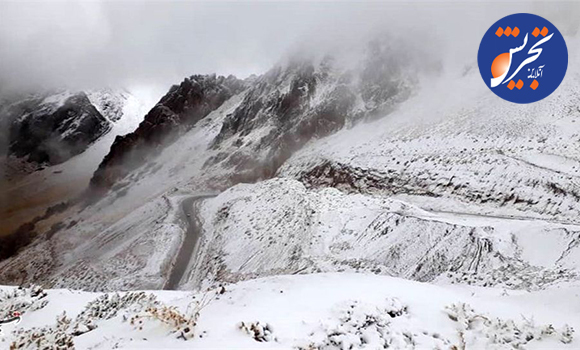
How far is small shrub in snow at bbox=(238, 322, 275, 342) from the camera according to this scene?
6793 mm

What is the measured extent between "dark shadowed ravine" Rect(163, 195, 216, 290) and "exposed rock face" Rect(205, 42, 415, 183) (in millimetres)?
8638

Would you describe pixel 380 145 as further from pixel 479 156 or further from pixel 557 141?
pixel 557 141

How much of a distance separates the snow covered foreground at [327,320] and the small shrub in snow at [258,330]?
2 centimetres

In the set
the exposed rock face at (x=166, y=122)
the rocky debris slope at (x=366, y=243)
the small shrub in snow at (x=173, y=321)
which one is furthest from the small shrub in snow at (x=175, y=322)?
the exposed rock face at (x=166, y=122)

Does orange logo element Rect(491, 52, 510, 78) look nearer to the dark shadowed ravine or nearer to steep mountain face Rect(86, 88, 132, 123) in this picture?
the dark shadowed ravine

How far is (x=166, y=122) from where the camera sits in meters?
92.8

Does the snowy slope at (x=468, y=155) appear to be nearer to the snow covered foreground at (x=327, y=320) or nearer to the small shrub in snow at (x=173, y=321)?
the snow covered foreground at (x=327, y=320)

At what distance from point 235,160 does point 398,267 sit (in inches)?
1658

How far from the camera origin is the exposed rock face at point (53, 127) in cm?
14075

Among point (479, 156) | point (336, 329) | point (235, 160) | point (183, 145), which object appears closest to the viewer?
point (336, 329)

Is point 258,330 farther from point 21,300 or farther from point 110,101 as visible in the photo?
point 110,101

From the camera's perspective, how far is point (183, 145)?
84.6 metres

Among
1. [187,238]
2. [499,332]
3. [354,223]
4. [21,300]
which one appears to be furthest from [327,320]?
[187,238]

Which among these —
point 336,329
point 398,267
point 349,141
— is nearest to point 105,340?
point 336,329
